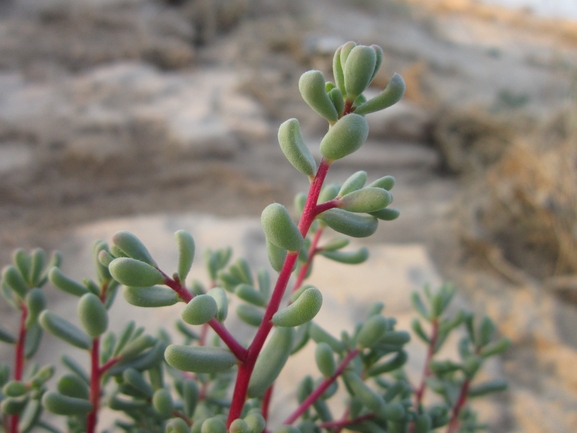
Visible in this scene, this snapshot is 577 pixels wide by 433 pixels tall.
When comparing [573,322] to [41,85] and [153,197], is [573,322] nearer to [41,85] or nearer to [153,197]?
[153,197]

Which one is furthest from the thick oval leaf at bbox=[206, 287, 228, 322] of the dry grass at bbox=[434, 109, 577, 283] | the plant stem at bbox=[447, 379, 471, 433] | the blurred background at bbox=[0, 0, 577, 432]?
the dry grass at bbox=[434, 109, 577, 283]

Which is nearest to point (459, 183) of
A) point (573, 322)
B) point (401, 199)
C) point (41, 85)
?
point (401, 199)

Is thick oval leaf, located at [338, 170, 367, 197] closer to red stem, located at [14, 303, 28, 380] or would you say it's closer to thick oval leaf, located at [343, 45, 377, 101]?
thick oval leaf, located at [343, 45, 377, 101]

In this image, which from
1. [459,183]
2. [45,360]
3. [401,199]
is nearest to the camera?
[45,360]

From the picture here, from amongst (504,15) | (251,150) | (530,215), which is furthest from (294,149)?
(504,15)

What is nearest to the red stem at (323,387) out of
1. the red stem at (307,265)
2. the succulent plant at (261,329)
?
the succulent plant at (261,329)

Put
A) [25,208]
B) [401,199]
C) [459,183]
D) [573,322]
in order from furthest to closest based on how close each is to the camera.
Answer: [459,183] < [401,199] < [25,208] < [573,322]
